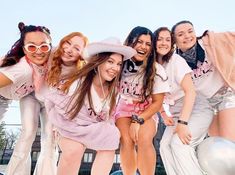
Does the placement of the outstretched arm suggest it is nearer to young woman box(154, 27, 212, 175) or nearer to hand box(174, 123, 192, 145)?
young woman box(154, 27, 212, 175)

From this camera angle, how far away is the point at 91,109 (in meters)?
2.90

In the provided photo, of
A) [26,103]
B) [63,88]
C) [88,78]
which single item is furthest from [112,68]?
[26,103]

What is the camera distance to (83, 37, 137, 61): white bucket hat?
9.77ft

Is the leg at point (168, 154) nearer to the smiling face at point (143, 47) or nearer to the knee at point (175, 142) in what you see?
the knee at point (175, 142)

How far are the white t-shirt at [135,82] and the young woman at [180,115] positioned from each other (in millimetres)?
149

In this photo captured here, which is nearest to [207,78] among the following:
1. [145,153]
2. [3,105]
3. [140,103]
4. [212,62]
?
[212,62]

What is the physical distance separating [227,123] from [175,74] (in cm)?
73

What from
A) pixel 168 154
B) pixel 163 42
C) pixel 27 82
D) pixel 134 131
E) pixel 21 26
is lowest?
pixel 168 154

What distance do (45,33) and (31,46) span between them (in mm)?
280

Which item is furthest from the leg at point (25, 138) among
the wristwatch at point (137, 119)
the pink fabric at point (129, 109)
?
the wristwatch at point (137, 119)

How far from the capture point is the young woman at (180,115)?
9.90 ft

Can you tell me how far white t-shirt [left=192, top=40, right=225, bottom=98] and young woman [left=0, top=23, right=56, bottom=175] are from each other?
1650 mm

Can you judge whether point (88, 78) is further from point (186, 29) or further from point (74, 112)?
point (186, 29)

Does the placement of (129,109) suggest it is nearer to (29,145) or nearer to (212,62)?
(212,62)
